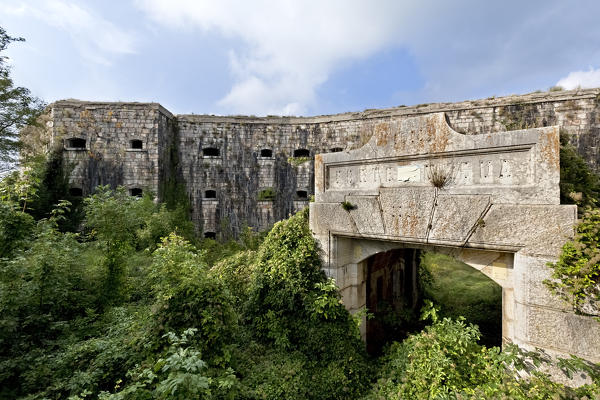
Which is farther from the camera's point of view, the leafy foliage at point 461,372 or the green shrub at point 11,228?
the green shrub at point 11,228

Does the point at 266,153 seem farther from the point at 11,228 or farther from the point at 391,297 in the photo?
the point at 11,228

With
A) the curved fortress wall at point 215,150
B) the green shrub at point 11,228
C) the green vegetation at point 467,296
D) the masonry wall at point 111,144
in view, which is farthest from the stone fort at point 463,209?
the masonry wall at point 111,144

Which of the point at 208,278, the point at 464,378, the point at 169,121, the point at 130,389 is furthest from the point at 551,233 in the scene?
the point at 169,121

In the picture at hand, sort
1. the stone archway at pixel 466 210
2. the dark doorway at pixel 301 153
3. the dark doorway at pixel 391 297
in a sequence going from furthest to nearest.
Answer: the dark doorway at pixel 301 153, the dark doorway at pixel 391 297, the stone archway at pixel 466 210

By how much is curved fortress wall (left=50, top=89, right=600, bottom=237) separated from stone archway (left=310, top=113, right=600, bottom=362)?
7983mm

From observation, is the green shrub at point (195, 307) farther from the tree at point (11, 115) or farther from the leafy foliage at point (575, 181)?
the tree at point (11, 115)

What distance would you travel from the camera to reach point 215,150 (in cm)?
1273

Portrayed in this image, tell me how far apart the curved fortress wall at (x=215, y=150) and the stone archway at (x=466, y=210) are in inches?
314

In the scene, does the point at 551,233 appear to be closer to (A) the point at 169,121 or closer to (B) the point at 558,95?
(B) the point at 558,95

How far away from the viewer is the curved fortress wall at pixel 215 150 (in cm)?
1106

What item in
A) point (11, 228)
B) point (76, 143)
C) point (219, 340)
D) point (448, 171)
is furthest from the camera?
point (76, 143)

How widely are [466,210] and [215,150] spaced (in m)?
11.8

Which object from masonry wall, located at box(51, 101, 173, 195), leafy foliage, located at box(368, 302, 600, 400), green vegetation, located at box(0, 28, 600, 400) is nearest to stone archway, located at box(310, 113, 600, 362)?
green vegetation, located at box(0, 28, 600, 400)

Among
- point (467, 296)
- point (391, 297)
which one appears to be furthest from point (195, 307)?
point (467, 296)
